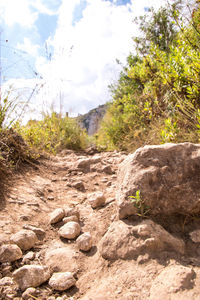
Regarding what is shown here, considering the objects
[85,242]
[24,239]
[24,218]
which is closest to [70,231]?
[85,242]

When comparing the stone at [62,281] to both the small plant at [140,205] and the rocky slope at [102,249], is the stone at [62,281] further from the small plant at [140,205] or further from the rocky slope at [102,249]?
the small plant at [140,205]

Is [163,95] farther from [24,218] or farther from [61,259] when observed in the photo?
[61,259]

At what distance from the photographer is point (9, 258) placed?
1.34m

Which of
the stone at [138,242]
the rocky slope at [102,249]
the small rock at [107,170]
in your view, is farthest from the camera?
the small rock at [107,170]

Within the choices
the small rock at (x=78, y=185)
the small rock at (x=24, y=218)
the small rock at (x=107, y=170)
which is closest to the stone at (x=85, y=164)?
the small rock at (x=107, y=170)

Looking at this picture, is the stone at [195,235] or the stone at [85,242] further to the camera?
the stone at [85,242]

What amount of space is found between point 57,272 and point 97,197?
898 mm

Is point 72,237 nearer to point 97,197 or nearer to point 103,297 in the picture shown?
point 97,197

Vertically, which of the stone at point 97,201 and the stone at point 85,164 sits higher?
the stone at point 85,164

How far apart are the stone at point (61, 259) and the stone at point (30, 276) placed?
0.12 m

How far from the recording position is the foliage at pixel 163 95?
2.47 metres

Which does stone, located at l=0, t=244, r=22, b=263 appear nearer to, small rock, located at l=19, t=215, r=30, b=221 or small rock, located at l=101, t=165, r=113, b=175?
small rock, located at l=19, t=215, r=30, b=221

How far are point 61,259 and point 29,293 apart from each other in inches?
12.9

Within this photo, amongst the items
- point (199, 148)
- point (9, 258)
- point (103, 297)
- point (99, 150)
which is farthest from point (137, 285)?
point (99, 150)
